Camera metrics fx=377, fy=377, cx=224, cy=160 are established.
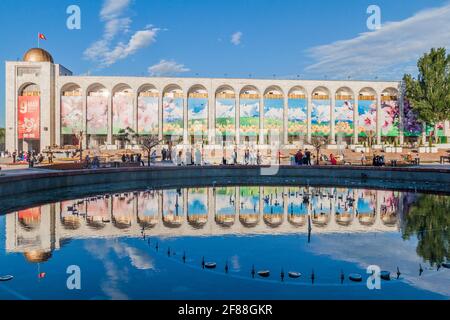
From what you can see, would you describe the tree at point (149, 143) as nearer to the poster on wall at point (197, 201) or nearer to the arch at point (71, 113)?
the arch at point (71, 113)

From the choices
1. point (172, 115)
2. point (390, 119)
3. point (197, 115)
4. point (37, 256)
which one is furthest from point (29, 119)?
point (390, 119)

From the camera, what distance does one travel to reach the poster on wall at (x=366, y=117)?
170 ft

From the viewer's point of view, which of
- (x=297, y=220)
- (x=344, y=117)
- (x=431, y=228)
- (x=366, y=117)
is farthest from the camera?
(x=344, y=117)

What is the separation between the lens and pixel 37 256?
22.3 feet

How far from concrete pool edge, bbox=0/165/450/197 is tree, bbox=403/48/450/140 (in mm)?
27001

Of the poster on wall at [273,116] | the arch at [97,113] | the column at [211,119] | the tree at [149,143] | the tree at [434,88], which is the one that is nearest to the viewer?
the tree at [149,143]

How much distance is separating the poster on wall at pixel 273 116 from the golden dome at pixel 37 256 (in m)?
45.3

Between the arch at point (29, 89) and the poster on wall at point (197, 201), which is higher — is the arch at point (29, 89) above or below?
above

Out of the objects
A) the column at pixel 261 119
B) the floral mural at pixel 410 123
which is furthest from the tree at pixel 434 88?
the column at pixel 261 119

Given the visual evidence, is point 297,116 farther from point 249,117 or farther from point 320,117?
point 249,117

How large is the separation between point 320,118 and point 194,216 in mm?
43660

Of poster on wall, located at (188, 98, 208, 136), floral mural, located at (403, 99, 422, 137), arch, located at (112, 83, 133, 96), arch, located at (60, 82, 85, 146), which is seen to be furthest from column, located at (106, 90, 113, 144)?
floral mural, located at (403, 99, 422, 137)

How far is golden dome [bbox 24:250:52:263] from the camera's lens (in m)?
6.55
